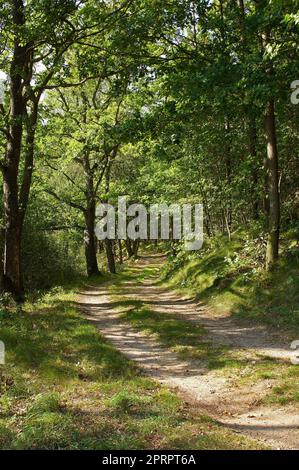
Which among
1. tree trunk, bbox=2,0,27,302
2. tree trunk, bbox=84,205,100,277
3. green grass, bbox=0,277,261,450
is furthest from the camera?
tree trunk, bbox=84,205,100,277

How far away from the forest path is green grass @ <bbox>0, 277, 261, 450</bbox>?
0.42 metres

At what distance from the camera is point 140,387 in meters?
7.81

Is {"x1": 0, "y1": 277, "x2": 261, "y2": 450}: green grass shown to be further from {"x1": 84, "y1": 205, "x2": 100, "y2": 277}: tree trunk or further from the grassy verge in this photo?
{"x1": 84, "y1": 205, "x2": 100, "y2": 277}: tree trunk

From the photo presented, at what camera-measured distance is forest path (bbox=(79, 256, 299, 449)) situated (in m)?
6.23

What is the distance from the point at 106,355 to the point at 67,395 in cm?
228

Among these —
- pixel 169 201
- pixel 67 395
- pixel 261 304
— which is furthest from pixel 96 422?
pixel 169 201

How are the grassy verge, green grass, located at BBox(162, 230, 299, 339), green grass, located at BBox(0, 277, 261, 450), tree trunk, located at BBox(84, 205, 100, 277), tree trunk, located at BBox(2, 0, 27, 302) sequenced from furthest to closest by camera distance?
tree trunk, located at BBox(84, 205, 100, 277) → tree trunk, located at BBox(2, 0, 27, 302) → green grass, located at BBox(162, 230, 299, 339) → the grassy verge → green grass, located at BBox(0, 277, 261, 450)

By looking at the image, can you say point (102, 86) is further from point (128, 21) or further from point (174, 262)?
point (128, 21)

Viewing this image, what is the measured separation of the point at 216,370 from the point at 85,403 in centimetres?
298

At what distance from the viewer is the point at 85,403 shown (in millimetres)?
6879

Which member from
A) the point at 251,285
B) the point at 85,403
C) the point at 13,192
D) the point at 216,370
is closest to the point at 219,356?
the point at 216,370

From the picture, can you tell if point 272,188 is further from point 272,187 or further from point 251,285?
point 251,285

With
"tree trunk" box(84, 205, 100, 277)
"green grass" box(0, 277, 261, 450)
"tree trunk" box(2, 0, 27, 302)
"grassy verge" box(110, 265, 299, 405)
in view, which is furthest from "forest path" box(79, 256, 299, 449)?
"tree trunk" box(84, 205, 100, 277)

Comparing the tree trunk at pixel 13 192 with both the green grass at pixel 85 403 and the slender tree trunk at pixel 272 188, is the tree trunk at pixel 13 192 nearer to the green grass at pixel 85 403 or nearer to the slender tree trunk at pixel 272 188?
the green grass at pixel 85 403
